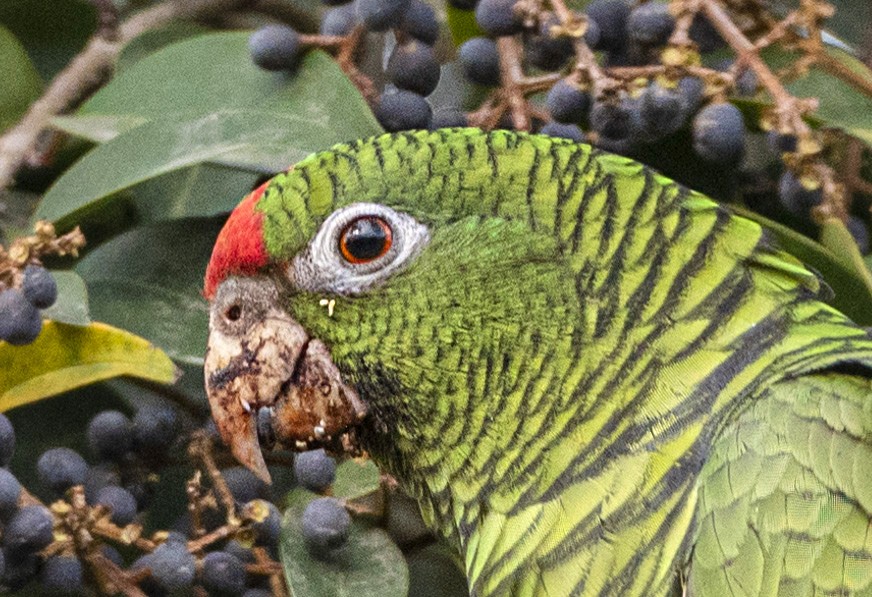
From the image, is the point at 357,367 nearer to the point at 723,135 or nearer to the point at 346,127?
the point at 346,127

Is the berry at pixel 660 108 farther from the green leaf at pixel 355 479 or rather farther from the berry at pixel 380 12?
the green leaf at pixel 355 479

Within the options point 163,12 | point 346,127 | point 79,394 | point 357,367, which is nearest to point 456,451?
point 357,367

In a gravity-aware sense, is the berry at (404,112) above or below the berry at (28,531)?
above

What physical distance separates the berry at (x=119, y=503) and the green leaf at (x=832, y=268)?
646 millimetres

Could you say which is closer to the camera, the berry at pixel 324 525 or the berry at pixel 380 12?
the berry at pixel 324 525

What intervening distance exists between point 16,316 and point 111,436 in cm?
16

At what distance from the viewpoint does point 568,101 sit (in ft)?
4.30

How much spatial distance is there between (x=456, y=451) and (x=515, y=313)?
5.4 inches

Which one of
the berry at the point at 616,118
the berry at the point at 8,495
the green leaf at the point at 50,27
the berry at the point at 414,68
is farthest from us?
the green leaf at the point at 50,27

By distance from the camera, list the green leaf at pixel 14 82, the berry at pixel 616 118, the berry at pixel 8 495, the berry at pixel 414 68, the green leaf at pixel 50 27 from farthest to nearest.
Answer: the green leaf at pixel 50 27 → the green leaf at pixel 14 82 → the berry at pixel 414 68 → the berry at pixel 616 118 → the berry at pixel 8 495

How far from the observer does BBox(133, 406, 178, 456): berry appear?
1.33 m

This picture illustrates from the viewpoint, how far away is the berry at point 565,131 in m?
1.38

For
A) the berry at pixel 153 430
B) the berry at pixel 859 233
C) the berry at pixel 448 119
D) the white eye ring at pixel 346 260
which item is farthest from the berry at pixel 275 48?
the berry at pixel 859 233

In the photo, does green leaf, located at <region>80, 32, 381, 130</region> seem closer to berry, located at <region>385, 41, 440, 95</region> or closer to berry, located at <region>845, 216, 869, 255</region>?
berry, located at <region>385, 41, 440, 95</region>
